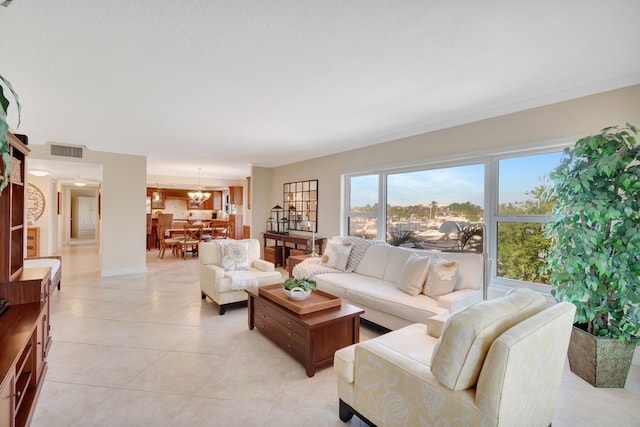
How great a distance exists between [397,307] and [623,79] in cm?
281

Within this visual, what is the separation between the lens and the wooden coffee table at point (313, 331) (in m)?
2.45

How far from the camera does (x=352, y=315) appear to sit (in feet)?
8.74

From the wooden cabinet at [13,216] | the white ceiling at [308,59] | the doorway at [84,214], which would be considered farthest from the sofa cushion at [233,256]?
the doorway at [84,214]

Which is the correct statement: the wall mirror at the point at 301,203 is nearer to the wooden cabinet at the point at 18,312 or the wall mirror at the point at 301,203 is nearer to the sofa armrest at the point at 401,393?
the wooden cabinet at the point at 18,312

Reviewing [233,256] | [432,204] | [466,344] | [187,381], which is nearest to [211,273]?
[233,256]

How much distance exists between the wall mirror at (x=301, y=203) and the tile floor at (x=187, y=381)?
9.47 ft

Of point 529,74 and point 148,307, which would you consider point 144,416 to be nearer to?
point 148,307

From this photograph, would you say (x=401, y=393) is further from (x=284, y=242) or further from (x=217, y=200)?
(x=217, y=200)

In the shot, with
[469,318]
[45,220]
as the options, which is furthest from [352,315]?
[45,220]

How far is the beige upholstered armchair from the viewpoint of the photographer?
3.78m

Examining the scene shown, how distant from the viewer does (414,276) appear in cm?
321

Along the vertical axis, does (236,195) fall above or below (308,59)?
below

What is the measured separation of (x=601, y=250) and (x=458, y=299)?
1136mm

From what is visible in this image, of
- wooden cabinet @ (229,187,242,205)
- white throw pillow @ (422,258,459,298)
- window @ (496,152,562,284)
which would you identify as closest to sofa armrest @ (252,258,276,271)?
white throw pillow @ (422,258,459,298)
